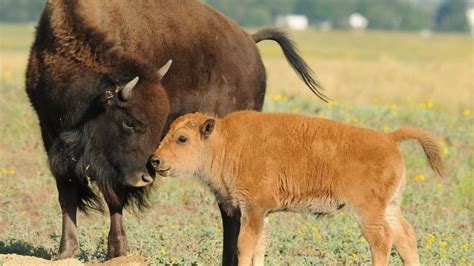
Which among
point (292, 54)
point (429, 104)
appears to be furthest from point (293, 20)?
point (292, 54)

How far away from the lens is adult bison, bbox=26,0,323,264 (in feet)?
29.0

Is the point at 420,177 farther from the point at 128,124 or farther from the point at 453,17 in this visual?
the point at 453,17

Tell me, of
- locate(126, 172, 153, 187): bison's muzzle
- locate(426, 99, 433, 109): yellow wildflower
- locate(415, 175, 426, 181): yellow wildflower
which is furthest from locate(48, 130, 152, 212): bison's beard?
locate(426, 99, 433, 109): yellow wildflower

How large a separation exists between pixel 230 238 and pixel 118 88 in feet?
6.02

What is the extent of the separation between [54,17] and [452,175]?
6.69 meters

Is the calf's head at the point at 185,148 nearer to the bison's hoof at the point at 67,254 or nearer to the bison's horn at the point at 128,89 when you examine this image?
the bison's horn at the point at 128,89

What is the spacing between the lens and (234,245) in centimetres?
973

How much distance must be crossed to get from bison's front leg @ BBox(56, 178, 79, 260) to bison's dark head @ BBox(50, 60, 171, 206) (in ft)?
1.18

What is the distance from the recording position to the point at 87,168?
908 cm

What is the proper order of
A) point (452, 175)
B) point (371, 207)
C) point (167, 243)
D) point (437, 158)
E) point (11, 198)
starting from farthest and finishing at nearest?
point (452, 175), point (11, 198), point (167, 243), point (437, 158), point (371, 207)

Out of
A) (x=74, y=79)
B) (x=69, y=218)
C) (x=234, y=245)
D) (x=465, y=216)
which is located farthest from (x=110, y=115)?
(x=465, y=216)

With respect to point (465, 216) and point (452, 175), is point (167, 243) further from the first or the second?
point (452, 175)

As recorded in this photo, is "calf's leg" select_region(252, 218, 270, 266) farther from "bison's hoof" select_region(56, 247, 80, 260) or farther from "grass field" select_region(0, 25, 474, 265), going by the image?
"bison's hoof" select_region(56, 247, 80, 260)

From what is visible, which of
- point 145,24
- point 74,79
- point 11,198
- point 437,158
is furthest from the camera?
point 11,198
